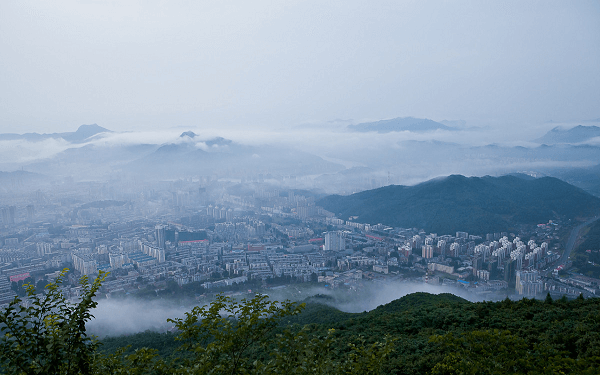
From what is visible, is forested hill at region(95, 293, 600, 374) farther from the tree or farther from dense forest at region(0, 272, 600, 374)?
the tree

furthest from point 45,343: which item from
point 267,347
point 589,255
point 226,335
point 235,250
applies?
point 589,255

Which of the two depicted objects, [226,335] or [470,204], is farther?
[470,204]

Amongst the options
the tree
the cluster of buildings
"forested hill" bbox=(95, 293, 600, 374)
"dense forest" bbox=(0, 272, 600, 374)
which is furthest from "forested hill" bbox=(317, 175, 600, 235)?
the tree

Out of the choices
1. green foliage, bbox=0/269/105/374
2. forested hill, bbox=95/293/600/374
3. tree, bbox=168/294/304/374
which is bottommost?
forested hill, bbox=95/293/600/374

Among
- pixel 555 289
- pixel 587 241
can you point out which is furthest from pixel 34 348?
pixel 587 241

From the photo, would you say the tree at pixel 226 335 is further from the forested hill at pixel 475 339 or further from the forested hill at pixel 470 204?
the forested hill at pixel 470 204

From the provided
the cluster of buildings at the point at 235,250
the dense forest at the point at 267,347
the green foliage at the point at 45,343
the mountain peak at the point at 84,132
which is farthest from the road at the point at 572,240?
the mountain peak at the point at 84,132

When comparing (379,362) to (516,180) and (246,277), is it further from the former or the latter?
(516,180)

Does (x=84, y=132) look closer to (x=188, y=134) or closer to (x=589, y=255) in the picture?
(x=188, y=134)
